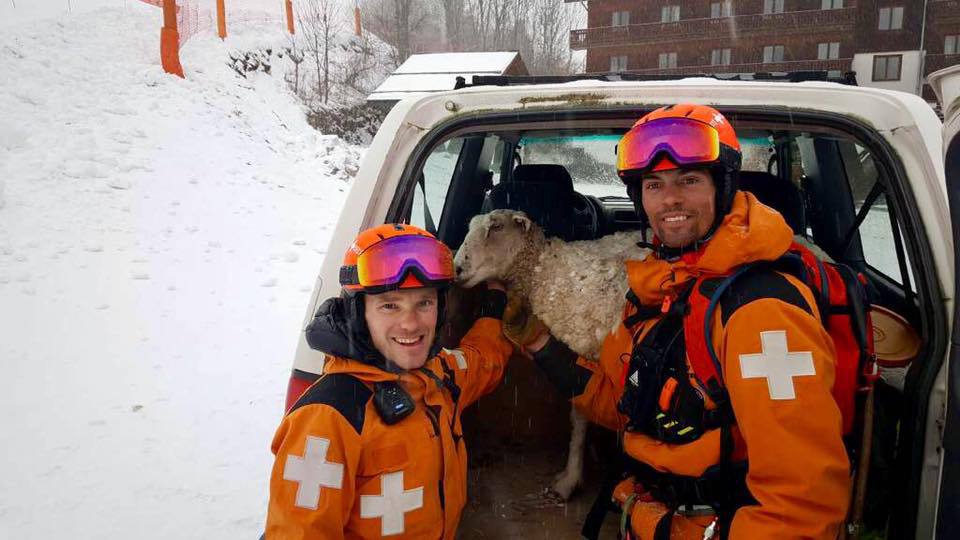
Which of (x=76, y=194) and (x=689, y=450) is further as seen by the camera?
(x=76, y=194)

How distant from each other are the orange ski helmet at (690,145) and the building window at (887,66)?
25.4 m

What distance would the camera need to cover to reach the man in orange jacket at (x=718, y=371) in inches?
61.9

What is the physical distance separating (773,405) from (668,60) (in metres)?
29.4

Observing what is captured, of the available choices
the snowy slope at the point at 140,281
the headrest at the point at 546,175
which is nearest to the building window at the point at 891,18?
the snowy slope at the point at 140,281

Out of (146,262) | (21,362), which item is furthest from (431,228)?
(146,262)

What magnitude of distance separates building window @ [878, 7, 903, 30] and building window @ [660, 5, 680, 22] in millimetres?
8311

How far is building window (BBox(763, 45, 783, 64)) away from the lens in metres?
26.0

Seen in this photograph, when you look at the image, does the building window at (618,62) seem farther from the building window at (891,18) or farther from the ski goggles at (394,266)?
the ski goggles at (394,266)

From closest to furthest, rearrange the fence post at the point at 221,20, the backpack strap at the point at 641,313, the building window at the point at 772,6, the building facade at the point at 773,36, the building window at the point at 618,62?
1. the backpack strap at the point at 641,313
2. the fence post at the point at 221,20
3. the building facade at the point at 773,36
4. the building window at the point at 772,6
5. the building window at the point at 618,62

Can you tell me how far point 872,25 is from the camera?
981 inches

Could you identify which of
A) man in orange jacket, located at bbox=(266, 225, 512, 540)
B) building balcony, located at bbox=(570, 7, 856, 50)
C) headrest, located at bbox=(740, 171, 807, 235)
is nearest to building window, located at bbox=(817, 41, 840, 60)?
building balcony, located at bbox=(570, 7, 856, 50)

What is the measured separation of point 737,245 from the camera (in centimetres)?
177

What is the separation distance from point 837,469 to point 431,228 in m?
2.79

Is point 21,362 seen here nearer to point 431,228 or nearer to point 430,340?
point 431,228
